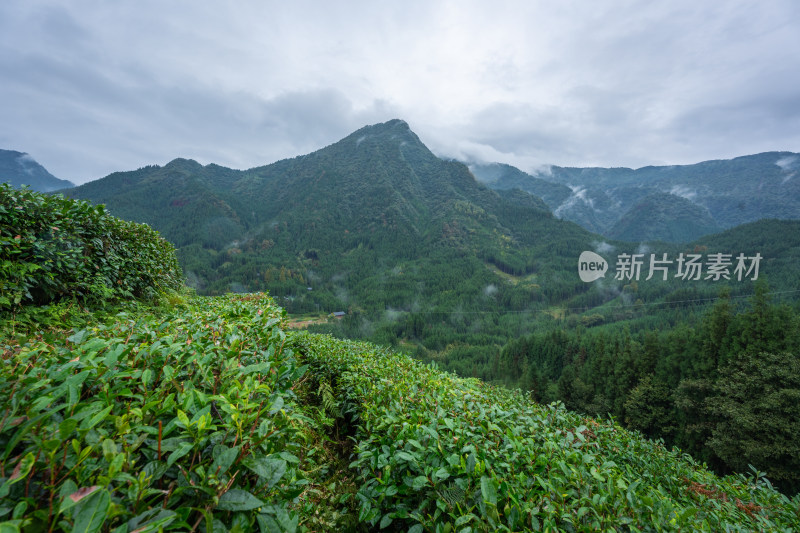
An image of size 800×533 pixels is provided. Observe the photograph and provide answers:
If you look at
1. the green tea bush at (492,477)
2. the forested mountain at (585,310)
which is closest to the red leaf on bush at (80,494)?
the green tea bush at (492,477)

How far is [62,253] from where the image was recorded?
4.05 metres

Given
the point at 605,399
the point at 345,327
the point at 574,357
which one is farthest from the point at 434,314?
the point at 605,399

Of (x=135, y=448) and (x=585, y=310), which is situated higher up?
(x=135, y=448)

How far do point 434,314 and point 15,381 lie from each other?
407 ft

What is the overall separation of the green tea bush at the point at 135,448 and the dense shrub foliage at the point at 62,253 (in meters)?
3.01

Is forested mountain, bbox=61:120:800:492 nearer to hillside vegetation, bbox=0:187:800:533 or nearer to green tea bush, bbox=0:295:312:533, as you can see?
hillside vegetation, bbox=0:187:800:533

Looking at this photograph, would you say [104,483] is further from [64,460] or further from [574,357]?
[574,357]

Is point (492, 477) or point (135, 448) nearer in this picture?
point (135, 448)

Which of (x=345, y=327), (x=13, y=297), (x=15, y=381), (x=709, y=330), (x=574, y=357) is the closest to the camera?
(x=15, y=381)

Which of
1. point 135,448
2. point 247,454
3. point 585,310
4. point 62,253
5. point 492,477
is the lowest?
point 585,310

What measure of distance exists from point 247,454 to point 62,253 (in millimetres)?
4809

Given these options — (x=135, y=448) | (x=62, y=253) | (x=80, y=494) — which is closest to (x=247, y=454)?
(x=135, y=448)

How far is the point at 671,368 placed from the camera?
36.0 m

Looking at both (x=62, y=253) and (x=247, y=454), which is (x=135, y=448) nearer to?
(x=247, y=454)
